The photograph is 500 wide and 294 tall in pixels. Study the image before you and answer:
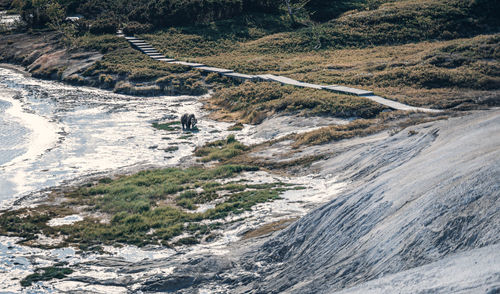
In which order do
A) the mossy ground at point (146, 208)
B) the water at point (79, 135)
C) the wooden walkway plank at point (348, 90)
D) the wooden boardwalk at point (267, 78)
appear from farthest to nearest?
the wooden walkway plank at point (348, 90) → the wooden boardwalk at point (267, 78) → the water at point (79, 135) → the mossy ground at point (146, 208)

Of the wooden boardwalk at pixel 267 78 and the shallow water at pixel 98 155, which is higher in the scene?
the wooden boardwalk at pixel 267 78

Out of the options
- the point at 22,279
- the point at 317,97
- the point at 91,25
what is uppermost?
the point at 91,25

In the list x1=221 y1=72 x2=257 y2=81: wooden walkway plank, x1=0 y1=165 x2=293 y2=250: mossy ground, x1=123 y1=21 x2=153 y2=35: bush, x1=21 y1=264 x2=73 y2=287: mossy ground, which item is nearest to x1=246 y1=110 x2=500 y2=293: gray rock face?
x1=0 y1=165 x2=293 y2=250: mossy ground

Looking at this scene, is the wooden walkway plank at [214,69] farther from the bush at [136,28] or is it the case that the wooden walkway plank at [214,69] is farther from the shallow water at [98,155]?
the bush at [136,28]

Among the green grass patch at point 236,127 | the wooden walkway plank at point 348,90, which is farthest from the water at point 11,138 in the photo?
the wooden walkway plank at point 348,90

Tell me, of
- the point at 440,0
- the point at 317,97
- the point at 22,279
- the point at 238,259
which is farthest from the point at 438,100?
the point at 440,0

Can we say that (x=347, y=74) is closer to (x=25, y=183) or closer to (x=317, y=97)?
(x=317, y=97)

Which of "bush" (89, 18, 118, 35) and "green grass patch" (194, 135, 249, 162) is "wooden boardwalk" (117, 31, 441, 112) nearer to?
"bush" (89, 18, 118, 35)
